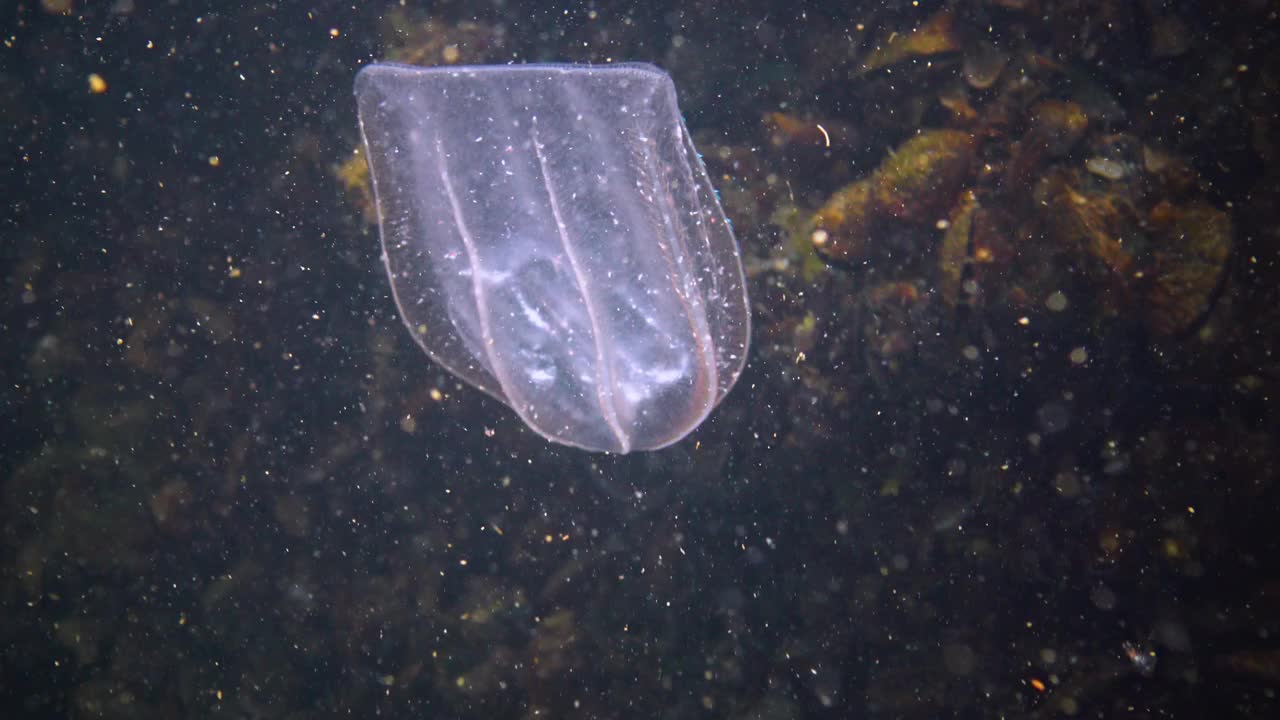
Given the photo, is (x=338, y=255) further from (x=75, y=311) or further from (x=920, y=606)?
(x=920, y=606)

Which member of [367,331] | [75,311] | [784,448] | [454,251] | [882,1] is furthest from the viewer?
[75,311]

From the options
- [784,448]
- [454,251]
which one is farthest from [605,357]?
[784,448]

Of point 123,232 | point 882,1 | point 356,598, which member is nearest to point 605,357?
point 882,1

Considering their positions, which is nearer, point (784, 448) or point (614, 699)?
point (784, 448)

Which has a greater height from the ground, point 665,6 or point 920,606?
point 665,6

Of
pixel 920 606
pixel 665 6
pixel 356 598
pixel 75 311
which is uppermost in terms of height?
pixel 665 6

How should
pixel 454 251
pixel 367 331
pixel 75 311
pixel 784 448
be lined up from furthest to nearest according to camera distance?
pixel 75 311 → pixel 367 331 → pixel 784 448 → pixel 454 251
